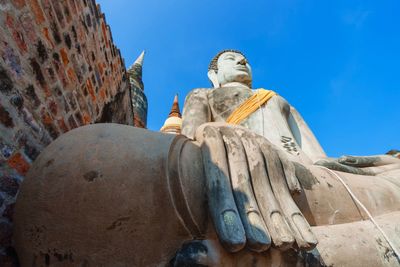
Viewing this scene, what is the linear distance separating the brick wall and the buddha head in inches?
49.9

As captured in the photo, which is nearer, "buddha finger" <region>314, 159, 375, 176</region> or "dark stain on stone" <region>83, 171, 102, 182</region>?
"dark stain on stone" <region>83, 171, 102, 182</region>

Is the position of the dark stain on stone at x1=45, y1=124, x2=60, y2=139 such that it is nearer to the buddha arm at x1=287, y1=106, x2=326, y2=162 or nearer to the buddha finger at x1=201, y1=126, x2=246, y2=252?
the buddha finger at x1=201, y1=126, x2=246, y2=252

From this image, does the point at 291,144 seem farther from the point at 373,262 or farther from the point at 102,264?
the point at 102,264

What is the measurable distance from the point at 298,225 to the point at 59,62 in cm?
195

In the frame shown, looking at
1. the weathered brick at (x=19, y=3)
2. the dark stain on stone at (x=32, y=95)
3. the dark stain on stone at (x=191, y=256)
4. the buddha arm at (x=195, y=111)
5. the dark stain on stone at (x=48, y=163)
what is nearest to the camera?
the dark stain on stone at (x=191, y=256)

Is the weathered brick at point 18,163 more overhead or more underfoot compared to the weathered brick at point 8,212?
more overhead

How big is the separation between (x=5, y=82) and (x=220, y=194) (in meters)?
1.22

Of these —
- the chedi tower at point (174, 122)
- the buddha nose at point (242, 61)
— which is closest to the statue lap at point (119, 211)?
the buddha nose at point (242, 61)

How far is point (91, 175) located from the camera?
42.7 inches

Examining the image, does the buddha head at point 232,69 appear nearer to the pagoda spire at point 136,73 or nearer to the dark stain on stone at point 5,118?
the dark stain on stone at point 5,118

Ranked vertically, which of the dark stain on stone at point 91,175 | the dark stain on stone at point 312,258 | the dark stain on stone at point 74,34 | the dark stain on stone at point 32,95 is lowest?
the dark stain on stone at point 312,258

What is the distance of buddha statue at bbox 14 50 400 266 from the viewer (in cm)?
105

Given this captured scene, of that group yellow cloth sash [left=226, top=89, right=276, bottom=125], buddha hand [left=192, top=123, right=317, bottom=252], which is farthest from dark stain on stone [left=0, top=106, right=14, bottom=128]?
yellow cloth sash [left=226, top=89, right=276, bottom=125]

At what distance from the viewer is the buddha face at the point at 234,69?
329 centimetres
